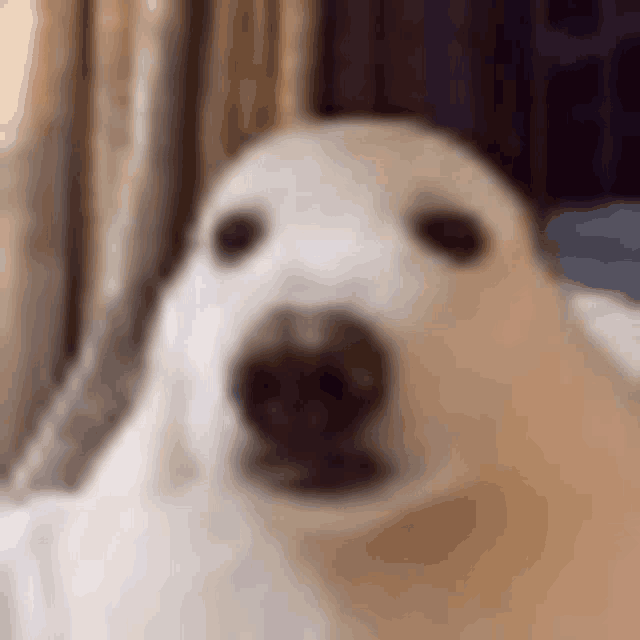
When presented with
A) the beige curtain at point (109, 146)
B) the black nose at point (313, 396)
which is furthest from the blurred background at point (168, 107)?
the black nose at point (313, 396)

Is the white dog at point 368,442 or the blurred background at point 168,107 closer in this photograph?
the white dog at point 368,442

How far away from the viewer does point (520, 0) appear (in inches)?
17.6

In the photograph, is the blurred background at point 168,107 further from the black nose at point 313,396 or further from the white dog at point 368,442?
the black nose at point 313,396

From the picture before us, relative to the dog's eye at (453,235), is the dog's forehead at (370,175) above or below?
above

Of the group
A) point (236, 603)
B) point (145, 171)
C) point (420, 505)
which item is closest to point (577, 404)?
point (420, 505)

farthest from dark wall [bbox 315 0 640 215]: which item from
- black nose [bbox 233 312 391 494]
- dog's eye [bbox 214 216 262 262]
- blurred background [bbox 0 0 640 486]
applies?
black nose [bbox 233 312 391 494]

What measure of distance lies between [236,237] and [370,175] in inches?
4.0

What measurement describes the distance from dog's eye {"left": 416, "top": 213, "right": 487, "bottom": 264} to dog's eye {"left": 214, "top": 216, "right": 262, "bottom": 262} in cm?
11

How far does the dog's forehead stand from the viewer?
34 cm

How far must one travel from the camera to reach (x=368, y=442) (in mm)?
280

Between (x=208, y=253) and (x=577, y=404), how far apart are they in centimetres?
27

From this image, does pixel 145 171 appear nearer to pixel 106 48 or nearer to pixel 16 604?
pixel 106 48

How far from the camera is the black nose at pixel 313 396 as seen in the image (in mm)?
261

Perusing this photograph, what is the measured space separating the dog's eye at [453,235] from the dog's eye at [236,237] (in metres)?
0.11
